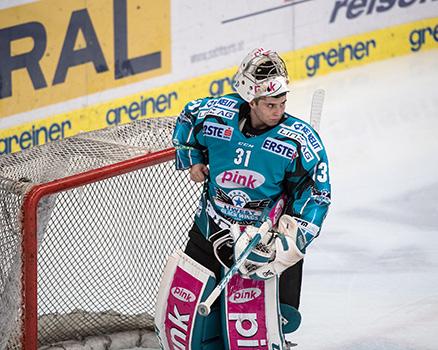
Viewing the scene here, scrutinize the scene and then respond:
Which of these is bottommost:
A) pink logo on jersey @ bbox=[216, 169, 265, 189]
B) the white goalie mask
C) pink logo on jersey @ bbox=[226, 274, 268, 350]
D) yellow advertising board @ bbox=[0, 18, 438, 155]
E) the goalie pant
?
pink logo on jersey @ bbox=[226, 274, 268, 350]

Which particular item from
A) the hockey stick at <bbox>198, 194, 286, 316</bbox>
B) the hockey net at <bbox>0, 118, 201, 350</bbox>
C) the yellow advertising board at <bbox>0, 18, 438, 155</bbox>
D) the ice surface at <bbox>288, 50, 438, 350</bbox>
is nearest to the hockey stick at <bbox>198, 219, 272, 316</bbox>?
the hockey stick at <bbox>198, 194, 286, 316</bbox>

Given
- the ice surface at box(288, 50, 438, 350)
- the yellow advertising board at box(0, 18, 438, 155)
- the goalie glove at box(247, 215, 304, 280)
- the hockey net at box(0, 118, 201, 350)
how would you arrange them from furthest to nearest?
1. the yellow advertising board at box(0, 18, 438, 155)
2. the ice surface at box(288, 50, 438, 350)
3. the hockey net at box(0, 118, 201, 350)
4. the goalie glove at box(247, 215, 304, 280)

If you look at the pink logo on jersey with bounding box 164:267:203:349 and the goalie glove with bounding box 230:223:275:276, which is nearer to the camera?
the goalie glove with bounding box 230:223:275:276

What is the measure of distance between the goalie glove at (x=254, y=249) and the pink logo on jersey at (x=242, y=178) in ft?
0.37

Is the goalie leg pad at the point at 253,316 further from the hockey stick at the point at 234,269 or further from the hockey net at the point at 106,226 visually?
the hockey net at the point at 106,226

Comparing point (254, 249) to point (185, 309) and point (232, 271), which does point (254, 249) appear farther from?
point (185, 309)

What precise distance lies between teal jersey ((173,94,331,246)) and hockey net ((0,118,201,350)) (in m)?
0.42

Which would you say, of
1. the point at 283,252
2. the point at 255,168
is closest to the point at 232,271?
the point at 283,252

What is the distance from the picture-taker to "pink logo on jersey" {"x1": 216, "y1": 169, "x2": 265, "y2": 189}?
3.13 metres

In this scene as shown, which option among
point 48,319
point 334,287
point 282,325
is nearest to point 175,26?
point 334,287

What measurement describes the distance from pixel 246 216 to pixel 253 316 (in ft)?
0.86

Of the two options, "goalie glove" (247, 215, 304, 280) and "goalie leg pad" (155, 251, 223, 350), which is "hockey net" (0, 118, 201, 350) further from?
"goalie glove" (247, 215, 304, 280)

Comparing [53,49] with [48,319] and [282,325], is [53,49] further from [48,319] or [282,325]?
[282,325]

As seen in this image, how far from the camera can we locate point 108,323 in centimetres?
404
